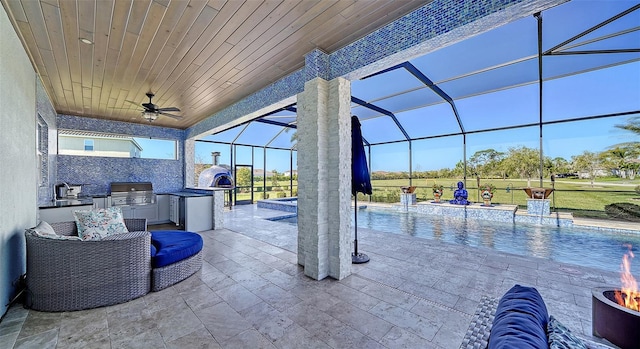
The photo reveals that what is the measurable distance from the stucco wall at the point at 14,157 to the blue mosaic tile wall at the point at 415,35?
2.87 metres

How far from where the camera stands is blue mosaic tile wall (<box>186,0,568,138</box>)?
190cm

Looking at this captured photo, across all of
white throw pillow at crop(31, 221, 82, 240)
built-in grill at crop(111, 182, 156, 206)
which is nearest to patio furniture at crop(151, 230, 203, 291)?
white throw pillow at crop(31, 221, 82, 240)

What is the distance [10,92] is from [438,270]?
5167mm

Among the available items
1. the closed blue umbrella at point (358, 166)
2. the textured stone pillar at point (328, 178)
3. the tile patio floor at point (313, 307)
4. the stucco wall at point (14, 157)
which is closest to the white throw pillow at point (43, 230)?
the stucco wall at point (14, 157)

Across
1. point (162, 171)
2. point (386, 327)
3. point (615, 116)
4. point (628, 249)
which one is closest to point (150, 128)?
point (162, 171)

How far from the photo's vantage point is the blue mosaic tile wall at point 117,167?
226 inches

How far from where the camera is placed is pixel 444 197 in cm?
994

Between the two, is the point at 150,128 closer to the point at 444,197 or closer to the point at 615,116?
the point at 444,197

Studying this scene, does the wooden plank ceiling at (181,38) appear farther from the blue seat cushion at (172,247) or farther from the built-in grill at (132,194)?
the built-in grill at (132,194)

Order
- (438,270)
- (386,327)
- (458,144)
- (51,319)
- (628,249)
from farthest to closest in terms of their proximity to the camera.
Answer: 1. (458,144)
2. (628,249)
3. (438,270)
4. (51,319)
5. (386,327)

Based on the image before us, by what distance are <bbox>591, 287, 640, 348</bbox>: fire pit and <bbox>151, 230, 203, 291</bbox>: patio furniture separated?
3807mm

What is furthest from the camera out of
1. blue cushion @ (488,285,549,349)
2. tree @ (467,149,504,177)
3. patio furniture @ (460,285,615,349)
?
tree @ (467,149,504,177)

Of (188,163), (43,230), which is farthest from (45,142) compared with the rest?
(188,163)

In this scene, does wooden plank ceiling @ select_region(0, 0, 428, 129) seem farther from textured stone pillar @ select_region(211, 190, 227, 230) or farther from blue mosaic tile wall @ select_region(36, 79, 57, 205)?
textured stone pillar @ select_region(211, 190, 227, 230)
